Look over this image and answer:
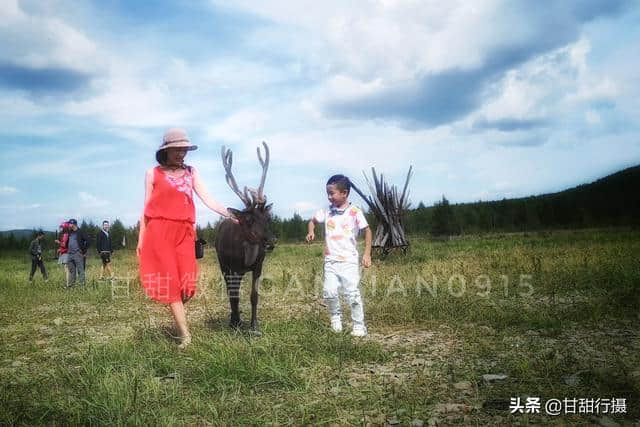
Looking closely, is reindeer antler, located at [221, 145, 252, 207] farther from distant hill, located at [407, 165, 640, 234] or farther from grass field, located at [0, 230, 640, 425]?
distant hill, located at [407, 165, 640, 234]

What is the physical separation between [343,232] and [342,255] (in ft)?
0.83

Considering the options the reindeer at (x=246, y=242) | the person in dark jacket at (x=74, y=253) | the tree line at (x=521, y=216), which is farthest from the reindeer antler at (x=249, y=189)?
the tree line at (x=521, y=216)

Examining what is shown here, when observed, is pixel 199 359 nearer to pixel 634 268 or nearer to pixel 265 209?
pixel 265 209

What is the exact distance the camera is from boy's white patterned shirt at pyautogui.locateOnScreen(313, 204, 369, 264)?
5.34 metres

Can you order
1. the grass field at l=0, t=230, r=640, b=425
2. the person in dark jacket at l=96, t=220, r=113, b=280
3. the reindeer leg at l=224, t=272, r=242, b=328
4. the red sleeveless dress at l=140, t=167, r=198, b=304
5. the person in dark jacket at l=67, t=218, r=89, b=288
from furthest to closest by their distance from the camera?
the person in dark jacket at l=96, t=220, r=113, b=280, the person in dark jacket at l=67, t=218, r=89, b=288, the reindeer leg at l=224, t=272, r=242, b=328, the red sleeveless dress at l=140, t=167, r=198, b=304, the grass field at l=0, t=230, r=640, b=425

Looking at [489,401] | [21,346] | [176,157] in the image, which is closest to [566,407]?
[489,401]

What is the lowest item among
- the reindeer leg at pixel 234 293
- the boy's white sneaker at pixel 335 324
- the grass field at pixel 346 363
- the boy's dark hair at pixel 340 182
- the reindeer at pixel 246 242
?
the grass field at pixel 346 363

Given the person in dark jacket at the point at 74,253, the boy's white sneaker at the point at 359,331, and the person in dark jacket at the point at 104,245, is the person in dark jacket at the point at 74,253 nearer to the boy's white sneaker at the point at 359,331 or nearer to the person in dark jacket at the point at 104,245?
the person in dark jacket at the point at 104,245

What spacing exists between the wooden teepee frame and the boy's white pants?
9795 millimetres

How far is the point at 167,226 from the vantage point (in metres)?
4.69

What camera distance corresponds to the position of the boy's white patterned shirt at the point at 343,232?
5340mm

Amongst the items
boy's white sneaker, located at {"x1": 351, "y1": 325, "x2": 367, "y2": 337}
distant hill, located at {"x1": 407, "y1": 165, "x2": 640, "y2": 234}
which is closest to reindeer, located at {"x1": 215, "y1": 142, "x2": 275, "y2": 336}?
boy's white sneaker, located at {"x1": 351, "y1": 325, "x2": 367, "y2": 337}

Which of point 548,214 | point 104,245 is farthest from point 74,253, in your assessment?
point 548,214

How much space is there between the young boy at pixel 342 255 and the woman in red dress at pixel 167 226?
138cm
